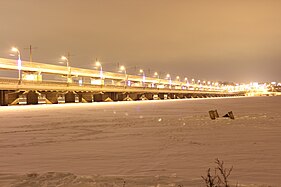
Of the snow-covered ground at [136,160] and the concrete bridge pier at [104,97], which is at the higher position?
the concrete bridge pier at [104,97]

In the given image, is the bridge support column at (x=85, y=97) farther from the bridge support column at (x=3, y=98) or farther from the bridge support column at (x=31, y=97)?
the bridge support column at (x=3, y=98)

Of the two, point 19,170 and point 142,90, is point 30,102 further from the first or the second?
point 19,170

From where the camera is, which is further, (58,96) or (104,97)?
Answer: (104,97)

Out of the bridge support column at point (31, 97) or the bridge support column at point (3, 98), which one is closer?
the bridge support column at point (3, 98)

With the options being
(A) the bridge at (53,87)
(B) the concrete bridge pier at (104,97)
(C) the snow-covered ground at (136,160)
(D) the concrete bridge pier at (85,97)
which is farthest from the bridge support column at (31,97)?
(C) the snow-covered ground at (136,160)

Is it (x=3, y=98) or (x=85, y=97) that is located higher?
(x=85, y=97)

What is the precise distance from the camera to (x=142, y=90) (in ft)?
289

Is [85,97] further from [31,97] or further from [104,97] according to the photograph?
[31,97]

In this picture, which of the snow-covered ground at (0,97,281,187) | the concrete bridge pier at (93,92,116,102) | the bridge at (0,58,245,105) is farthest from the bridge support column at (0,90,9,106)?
the snow-covered ground at (0,97,281,187)

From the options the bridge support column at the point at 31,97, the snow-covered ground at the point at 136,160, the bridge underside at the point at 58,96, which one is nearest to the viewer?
the snow-covered ground at the point at 136,160

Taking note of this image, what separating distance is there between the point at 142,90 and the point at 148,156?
270ft

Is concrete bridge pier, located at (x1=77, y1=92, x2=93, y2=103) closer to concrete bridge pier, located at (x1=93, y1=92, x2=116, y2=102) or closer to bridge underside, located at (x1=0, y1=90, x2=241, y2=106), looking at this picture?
bridge underside, located at (x1=0, y1=90, x2=241, y2=106)

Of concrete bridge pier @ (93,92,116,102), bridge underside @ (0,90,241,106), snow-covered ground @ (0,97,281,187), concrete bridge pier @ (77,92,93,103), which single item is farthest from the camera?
concrete bridge pier @ (93,92,116,102)

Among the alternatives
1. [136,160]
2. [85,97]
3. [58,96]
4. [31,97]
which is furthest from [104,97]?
[136,160]
